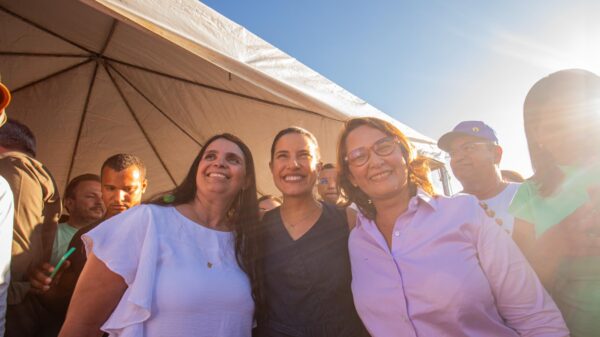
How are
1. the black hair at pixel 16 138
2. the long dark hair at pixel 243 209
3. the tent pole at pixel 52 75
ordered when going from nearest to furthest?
the long dark hair at pixel 243 209 → the black hair at pixel 16 138 → the tent pole at pixel 52 75

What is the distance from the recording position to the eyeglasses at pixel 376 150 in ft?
5.98

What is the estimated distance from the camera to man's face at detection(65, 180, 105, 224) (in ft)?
9.48

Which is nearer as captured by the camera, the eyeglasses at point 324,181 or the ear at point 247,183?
the ear at point 247,183

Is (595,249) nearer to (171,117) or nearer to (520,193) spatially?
(520,193)

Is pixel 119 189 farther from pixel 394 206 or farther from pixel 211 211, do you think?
pixel 394 206

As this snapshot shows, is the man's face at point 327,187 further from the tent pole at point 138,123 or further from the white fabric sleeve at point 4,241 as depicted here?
the white fabric sleeve at point 4,241

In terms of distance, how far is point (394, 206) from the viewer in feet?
5.96

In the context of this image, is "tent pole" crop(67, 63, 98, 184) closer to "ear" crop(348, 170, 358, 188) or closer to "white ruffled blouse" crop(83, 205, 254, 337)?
"white ruffled blouse" crop(83, 205, 254, 337)

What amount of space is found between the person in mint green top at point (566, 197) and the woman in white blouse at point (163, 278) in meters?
1.36

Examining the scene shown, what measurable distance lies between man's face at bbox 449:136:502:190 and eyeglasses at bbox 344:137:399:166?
1297 mm

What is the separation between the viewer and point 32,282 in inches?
68.3

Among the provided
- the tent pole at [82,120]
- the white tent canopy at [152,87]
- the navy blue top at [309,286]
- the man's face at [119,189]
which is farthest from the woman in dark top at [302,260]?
the tent pole at [82,120]

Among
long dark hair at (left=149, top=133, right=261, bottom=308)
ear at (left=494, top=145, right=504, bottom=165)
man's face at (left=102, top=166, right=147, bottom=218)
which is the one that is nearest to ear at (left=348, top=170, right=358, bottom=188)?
long dark hair at (left=149, top=133, right=261, bottom=308)

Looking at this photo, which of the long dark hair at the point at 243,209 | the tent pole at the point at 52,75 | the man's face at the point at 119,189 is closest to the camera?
the long dark hair at the point at 243,209
